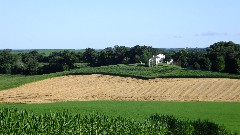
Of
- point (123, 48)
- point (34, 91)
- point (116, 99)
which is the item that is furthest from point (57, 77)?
point (123, 48)

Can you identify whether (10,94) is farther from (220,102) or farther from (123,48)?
(123,48)

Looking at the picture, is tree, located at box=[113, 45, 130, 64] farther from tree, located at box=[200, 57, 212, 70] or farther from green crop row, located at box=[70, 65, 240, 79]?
green crop row, located at box=[70, 65, 240, 79]

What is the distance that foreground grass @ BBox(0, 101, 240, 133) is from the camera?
1475 inches

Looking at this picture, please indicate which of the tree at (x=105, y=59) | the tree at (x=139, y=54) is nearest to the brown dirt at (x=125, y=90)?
the tree at (x=139, y=54)

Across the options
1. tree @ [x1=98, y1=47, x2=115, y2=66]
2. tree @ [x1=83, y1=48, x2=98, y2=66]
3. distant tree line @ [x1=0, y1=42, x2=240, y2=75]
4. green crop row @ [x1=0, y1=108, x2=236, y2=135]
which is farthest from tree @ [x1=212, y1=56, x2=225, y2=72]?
green crop row @ [x1=0, y1=108, x2=236, y2=135]

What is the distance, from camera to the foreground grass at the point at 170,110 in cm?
3747

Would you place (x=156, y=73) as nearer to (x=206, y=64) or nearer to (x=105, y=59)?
(x=206, y=64)

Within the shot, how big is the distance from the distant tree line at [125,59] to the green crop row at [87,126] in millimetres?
55250

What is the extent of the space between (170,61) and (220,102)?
81.6 meters

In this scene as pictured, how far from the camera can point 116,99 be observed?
2170 inches

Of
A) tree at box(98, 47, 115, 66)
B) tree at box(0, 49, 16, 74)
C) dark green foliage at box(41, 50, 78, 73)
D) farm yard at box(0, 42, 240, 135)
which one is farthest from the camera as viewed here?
tree at box(98, 47, 115, 66)

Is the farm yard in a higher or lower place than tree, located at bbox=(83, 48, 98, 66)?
lower

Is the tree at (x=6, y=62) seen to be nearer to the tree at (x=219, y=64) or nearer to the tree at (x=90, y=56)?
the tree at (x=90, y=56)

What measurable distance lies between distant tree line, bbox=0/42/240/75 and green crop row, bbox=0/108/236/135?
5525 cm
